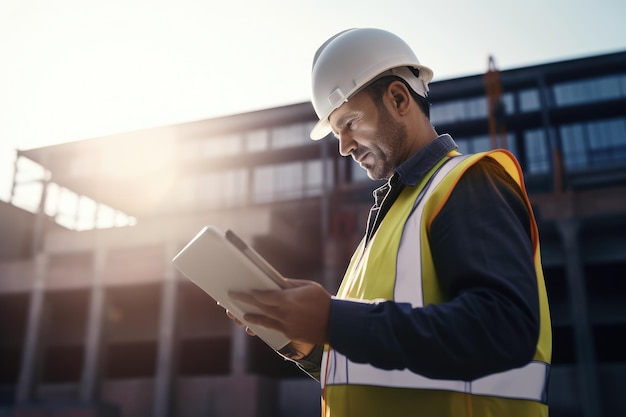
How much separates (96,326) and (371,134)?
22.2m

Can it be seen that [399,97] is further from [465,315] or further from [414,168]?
[465,315]

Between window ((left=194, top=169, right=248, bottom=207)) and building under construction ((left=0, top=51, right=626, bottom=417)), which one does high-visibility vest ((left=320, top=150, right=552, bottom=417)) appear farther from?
window ((left=194, top=169, right=248, bottom=207))

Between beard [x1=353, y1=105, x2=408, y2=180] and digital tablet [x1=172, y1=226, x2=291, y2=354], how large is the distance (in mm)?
733

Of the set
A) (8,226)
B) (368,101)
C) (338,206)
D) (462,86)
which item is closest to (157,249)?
(338,206)

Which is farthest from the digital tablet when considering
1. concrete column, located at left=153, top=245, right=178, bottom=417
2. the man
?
concrete column, located at left=153, top=245, right=178, bottom=417

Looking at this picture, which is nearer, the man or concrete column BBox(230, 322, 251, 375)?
the man

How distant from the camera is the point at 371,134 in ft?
6.28

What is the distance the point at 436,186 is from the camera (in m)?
1.49

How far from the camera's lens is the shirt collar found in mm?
1735

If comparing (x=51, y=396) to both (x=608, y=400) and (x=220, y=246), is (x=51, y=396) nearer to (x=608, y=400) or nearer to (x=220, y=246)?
(x=608, y=400)

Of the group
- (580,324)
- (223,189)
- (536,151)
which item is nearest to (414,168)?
(580,324)

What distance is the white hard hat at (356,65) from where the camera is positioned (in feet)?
6.70

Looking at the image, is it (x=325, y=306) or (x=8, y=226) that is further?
(x=8, y=226)

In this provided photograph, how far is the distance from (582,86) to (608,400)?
12964mm
